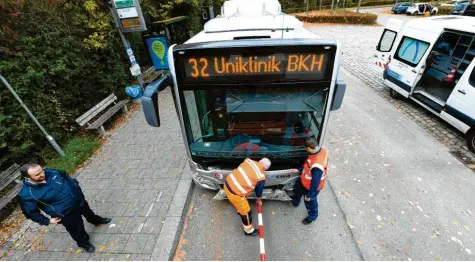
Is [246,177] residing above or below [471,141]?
above

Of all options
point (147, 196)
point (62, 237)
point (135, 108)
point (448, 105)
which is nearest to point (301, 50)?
point (147, 196)

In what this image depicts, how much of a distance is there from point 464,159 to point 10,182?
34.0ft

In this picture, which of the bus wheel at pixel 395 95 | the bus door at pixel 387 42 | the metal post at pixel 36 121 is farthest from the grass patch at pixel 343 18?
the metal post at pixel 36 121

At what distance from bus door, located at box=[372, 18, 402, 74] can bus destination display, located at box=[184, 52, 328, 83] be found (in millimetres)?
7628

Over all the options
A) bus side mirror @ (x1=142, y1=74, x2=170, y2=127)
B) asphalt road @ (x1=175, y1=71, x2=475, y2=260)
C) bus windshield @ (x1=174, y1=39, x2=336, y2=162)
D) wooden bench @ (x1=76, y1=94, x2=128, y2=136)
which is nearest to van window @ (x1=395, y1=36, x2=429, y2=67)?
asphalt road @ (x1=175, y1=71, x2=475, y2=260)

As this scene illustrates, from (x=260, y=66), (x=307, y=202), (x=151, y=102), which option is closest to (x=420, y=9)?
(x=307, y=202)

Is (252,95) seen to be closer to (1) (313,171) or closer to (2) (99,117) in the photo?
(1) (313,171)

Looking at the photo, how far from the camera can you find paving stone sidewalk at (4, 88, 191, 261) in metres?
3.76

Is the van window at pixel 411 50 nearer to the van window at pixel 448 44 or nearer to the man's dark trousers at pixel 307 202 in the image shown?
the van window at pixel 448 44

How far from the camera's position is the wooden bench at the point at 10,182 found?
4.43 meters

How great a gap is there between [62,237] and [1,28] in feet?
15.2

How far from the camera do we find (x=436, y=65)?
330 inches

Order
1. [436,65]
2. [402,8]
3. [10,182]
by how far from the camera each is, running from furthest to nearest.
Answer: [402,8] → [436,65] → [10,182]

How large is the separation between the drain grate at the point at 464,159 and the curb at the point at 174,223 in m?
6.50
